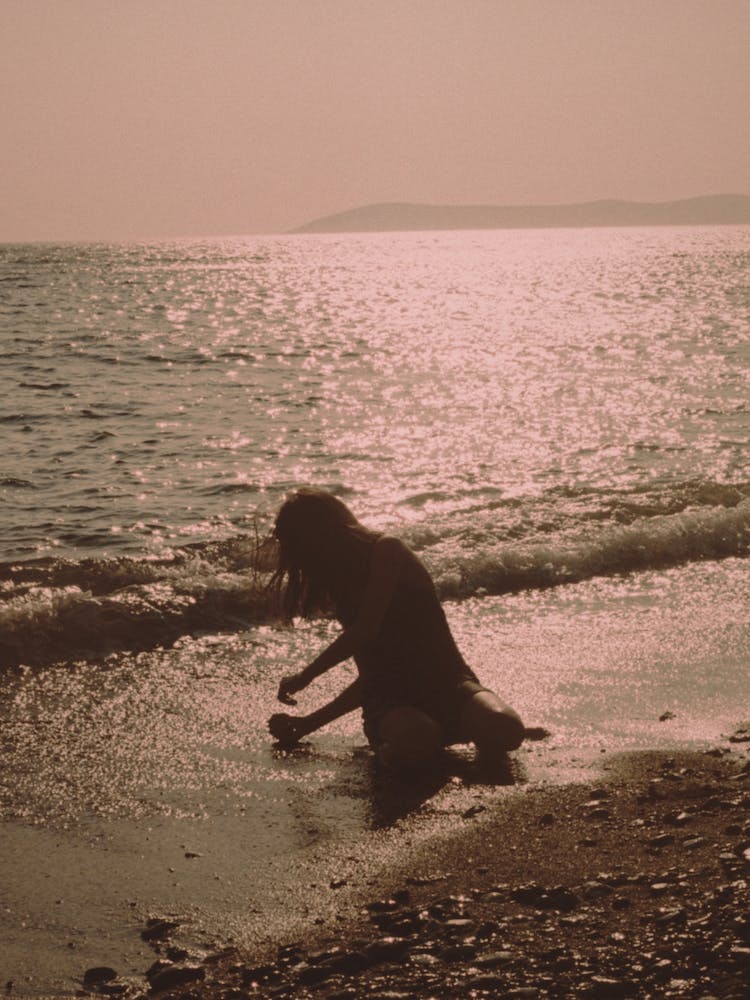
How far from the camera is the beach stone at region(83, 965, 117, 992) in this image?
4.76 metres

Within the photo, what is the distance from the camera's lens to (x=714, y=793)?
20.1 ft

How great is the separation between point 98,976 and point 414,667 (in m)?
2.69

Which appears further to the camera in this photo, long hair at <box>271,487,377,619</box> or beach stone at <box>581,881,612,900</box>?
long hair at <box>271,487,377,619</box>

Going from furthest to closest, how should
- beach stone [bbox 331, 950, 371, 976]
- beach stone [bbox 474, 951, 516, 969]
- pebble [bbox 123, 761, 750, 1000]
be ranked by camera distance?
beach stone [bbox 331, 950, 371, 976] < beach stone [bbox 474, 951, 516, 969] < pebble [bbox 123, 761, 750, 1000]

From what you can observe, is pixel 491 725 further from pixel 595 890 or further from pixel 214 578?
pixel 214 578

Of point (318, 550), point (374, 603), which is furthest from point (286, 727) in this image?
point (318, 550)

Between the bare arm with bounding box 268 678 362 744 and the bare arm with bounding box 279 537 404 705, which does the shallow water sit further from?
the bare arm with bounding box 279 537 404 705

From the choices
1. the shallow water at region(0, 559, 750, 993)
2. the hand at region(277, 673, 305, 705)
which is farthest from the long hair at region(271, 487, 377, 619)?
the shallow water at region(0, 559, 750, 993)

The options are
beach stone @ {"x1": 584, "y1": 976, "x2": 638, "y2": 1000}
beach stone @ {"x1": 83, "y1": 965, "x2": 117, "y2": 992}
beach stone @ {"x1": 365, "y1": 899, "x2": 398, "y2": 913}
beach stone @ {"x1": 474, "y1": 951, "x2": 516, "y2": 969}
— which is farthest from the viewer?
beach stone @ {"x1": 365, "y1": 899, "x2": 398, "y2": 913}

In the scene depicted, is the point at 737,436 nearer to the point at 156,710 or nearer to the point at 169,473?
the point at 169,473

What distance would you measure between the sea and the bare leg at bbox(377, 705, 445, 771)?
0.20m

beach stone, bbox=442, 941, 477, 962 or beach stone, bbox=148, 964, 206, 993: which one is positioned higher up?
beach stone, bbox=442, 941, 477, 962

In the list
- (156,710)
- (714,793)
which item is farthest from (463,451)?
(714,793)

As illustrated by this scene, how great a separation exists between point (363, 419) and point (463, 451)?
469 centimetres
